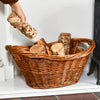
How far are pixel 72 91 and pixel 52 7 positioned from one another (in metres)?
0.87

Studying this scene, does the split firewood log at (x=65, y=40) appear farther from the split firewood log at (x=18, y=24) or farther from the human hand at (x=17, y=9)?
the human hand at (x=17, y=9)

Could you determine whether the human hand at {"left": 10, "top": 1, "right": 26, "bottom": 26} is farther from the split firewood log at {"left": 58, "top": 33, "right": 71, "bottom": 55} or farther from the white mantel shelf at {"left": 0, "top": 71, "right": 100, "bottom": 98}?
the white mantel shelf at {"left": 0, "top": 71, "right": 100, "bottom": 98}

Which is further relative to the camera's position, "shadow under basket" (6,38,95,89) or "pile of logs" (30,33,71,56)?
"pile of logs" (30,33,71,56)

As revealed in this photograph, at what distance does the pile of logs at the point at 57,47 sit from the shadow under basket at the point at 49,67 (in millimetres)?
142

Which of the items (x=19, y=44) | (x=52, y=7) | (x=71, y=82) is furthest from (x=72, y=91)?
(x=52, y=7)

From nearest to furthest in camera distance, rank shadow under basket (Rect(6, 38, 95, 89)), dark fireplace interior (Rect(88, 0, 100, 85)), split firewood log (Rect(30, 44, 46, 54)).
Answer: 1. shadow under basket (Rect(6, 38, 95, 89))
2. split firewood log (Rect(30, 44, 46, 54))
3. dark fireplace interior (Rect(88, 0, 100, 85))

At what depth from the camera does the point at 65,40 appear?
204cm

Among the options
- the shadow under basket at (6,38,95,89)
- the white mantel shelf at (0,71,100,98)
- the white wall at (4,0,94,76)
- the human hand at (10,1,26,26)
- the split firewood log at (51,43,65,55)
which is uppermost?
the human hand at (10,1,26,26)

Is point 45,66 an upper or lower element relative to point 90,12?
lower

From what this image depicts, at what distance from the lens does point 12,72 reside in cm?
209

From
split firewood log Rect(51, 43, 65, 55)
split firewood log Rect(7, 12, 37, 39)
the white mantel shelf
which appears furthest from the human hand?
the white mantel shelf

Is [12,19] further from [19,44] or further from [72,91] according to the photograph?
[72,91]

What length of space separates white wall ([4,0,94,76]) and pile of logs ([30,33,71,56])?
0.19m

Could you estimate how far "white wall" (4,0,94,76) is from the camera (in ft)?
7.06
